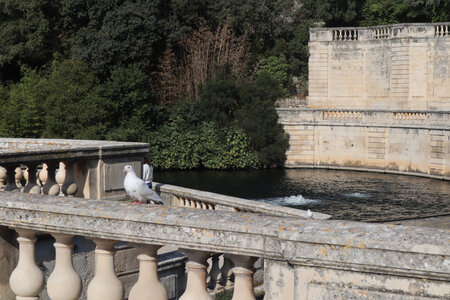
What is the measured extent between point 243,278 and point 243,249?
Result: 0.17 metres

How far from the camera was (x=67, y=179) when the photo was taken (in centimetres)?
817

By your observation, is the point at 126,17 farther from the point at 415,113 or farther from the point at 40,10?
the point at 415,113

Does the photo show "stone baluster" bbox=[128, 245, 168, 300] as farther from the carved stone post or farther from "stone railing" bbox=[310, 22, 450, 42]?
"stone railing" bbox=[310, 22, 450, 42]

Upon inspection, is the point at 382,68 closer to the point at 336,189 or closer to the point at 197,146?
the point at 336,189

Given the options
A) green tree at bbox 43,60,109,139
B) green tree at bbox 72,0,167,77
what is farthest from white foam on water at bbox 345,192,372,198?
green tree at bbox 72,0,167,77

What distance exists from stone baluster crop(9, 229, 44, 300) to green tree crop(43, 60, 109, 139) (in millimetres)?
28138

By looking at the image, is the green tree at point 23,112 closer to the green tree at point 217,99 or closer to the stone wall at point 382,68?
the green tree at point 217,99

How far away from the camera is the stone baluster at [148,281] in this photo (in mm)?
3652

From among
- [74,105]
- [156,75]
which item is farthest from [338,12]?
[74,105]

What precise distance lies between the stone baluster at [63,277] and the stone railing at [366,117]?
28882 millimetres

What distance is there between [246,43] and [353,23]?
6.22m

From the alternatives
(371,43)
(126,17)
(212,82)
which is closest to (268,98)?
(212,82)

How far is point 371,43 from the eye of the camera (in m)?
35.4

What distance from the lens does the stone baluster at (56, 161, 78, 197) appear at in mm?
7965
